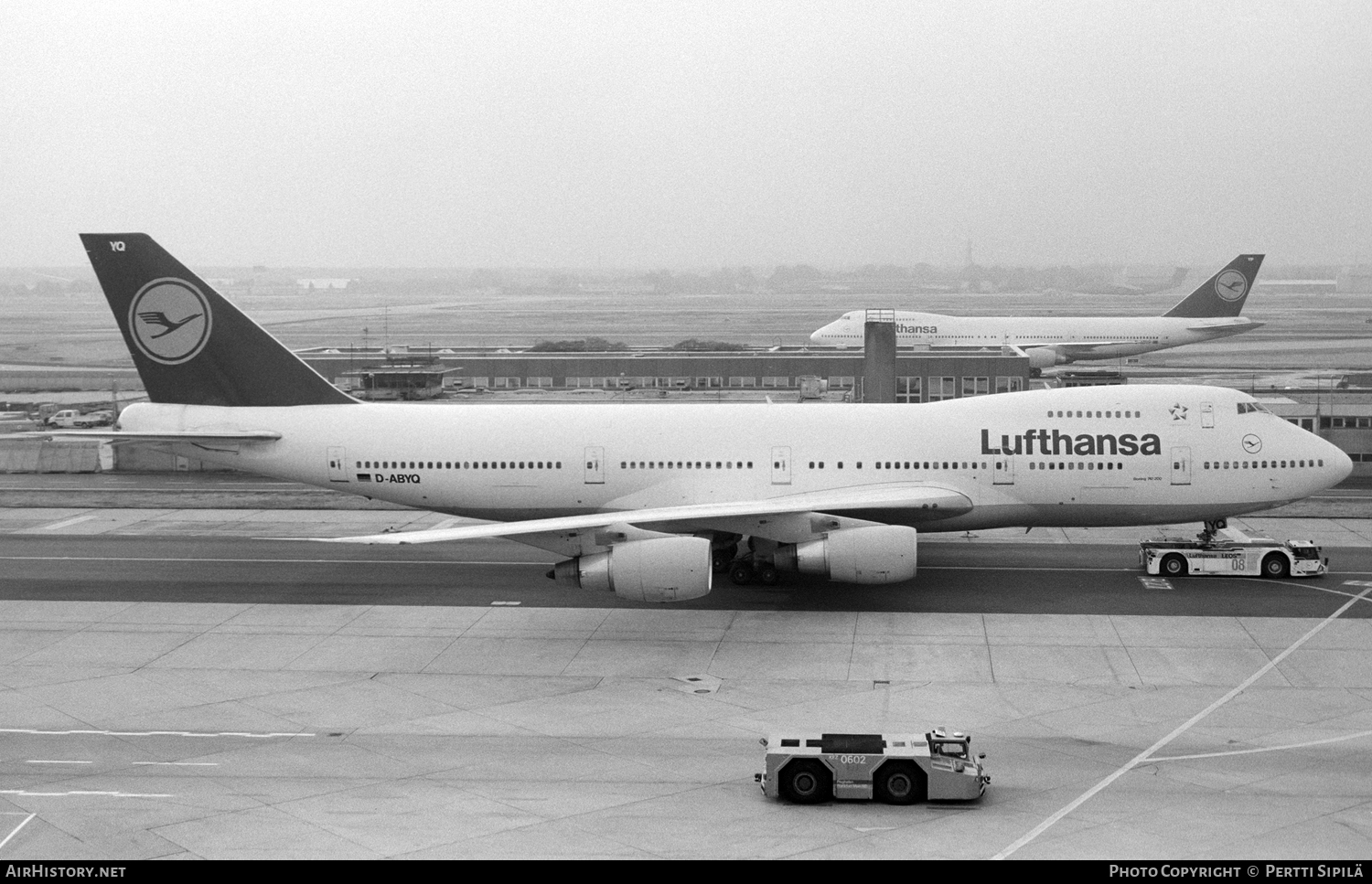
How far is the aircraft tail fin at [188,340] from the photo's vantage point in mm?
31656

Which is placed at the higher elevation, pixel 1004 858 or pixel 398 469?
pixel 398 469

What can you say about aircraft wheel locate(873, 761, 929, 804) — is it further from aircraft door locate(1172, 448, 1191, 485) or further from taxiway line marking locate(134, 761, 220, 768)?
aircraft door locate(1172, 448, 1191, 485)

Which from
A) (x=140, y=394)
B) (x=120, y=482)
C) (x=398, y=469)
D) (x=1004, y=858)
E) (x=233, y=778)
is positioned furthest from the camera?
(x=140, y=394)

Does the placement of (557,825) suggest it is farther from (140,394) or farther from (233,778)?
(140,394)

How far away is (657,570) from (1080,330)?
7719cm

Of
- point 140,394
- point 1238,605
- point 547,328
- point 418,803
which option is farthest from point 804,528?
point 547,328

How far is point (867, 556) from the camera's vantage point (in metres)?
27.5

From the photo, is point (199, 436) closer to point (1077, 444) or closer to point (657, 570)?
point (657, 570)

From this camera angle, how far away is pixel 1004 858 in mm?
15266

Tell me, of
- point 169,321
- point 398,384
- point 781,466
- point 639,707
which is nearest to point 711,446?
point 781,466

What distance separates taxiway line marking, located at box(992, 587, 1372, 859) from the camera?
53.0 ft

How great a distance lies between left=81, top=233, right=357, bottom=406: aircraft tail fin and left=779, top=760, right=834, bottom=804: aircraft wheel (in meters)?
18.7

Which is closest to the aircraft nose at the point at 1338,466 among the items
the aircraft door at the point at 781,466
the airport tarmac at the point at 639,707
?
the airport tarmac at the point at 639,707
